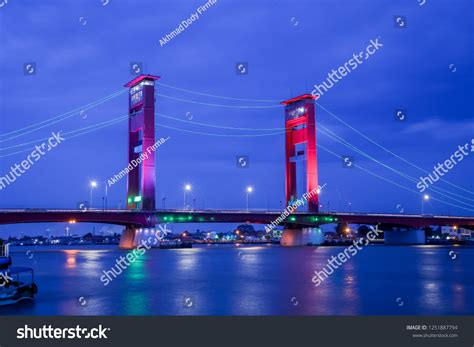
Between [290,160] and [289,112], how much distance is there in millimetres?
9555

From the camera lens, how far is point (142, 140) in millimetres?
90000

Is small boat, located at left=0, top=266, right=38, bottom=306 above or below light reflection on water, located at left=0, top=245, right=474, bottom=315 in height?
above

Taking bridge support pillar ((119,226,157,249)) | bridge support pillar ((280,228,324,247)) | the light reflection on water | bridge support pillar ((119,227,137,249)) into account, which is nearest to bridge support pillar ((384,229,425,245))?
bridge support pillar ((280,228,324,247))

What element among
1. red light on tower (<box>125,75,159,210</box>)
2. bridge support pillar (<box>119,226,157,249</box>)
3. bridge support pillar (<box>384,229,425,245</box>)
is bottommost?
bridge support pillar (<box>384,229,425,245</box>)

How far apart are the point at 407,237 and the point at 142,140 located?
68.6 metres

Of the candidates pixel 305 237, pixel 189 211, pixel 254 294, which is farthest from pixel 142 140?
pixel 254 294

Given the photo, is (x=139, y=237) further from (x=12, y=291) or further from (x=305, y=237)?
(x=12, y=291)

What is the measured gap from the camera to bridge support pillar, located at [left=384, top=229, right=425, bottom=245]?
12788cm

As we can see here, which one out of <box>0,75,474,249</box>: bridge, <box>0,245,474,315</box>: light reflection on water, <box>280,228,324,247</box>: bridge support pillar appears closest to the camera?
<box>0,245,474,315</box>: light reflection on water

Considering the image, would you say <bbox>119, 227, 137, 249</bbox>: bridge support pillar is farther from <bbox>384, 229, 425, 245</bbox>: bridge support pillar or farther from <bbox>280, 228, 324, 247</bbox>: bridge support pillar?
<bbox>384, 229, 425, 245</bbox>: bridge support pillar

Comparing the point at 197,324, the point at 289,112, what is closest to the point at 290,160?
the point at 289,112

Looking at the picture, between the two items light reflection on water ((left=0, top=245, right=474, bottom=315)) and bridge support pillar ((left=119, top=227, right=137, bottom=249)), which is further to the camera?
bridge support pillar ((left=119, top=227, right=137, bottom=249))

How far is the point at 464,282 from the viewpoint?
35.9m

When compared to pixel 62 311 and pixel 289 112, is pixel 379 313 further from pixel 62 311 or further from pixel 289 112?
pixel 289 112
